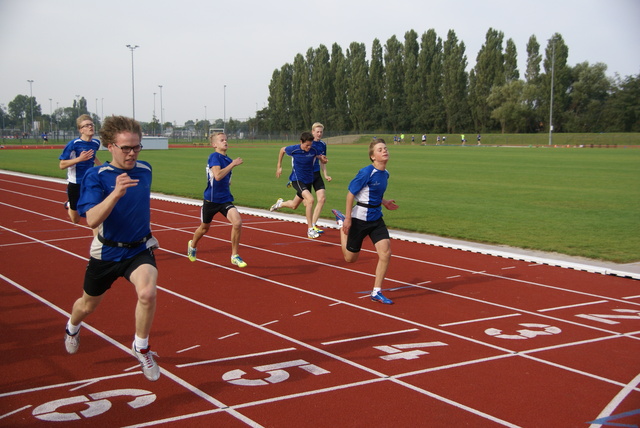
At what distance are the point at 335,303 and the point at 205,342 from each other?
6.07 ft

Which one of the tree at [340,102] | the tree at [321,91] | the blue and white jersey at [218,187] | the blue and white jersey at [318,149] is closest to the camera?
the blue and white jersey at [218,187]

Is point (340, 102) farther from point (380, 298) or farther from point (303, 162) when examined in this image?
point (380, 298)

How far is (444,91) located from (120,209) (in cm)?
8766

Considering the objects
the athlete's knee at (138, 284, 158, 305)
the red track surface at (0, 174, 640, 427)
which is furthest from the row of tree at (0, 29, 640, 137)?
the athlete's knee at (138, 284, 158, 305)

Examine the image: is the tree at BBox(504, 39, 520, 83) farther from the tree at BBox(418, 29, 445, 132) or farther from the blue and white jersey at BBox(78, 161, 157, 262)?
the blue and white jersey at BBox(78, 161, 157, 262)

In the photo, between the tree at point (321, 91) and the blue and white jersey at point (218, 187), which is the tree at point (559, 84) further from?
the blue and white jersey at point (218, 187)

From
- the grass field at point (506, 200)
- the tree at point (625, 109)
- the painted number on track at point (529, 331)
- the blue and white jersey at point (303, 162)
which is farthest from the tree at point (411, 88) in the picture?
the painted number on track at point (529, 331)

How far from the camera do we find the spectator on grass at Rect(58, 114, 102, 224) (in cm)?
959

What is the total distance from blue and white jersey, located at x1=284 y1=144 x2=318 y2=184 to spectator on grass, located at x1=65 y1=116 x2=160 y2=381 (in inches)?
279

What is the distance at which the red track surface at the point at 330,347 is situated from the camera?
4.32 metres

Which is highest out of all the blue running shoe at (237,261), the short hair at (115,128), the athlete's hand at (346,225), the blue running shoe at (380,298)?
the short hair at (115,128)

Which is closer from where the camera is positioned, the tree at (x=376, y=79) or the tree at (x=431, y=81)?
the tree at (x=431, y=81)

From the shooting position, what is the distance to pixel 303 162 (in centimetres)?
1199

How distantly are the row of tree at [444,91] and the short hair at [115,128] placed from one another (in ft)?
226
